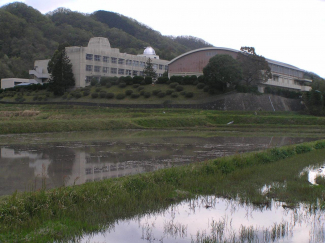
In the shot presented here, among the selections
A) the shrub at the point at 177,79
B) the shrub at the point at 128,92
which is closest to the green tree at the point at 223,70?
the shrub at the point at 177,79

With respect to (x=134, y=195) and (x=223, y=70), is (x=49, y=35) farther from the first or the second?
(x=134, y=195)

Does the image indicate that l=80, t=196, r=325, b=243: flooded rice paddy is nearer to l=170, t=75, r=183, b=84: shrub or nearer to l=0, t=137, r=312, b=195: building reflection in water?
l=0, t=137, r=312, b=195: building reflection in water

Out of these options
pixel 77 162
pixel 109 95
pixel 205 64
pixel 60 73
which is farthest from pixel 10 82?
pixel 77 162

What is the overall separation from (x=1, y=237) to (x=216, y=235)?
334 cm

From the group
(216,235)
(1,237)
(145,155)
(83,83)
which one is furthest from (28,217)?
(83,83)

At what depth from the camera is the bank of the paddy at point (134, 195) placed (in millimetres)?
5547

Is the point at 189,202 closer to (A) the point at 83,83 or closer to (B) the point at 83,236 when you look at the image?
(B) the point at 83,236

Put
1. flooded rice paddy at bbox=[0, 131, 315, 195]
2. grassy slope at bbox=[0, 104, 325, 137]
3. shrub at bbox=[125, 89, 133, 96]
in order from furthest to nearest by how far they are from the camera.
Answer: shrub at bbox=[125, 89, 133, 96], grassy slope at bbox=[0, 104, 325, 137], flooded rice paddy at bbox=[0, 131, 315, 195]

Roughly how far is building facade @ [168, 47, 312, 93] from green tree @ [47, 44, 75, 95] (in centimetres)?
1658

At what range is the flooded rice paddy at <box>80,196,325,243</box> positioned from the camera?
17.7 ft

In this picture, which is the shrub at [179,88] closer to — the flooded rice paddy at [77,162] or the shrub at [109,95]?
the shrub at [109,95]

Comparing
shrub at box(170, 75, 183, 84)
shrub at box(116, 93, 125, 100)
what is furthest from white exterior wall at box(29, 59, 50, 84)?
shrub at box(170, 75, 183, 84)

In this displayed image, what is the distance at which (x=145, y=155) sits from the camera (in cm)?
1416

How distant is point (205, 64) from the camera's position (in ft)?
171
